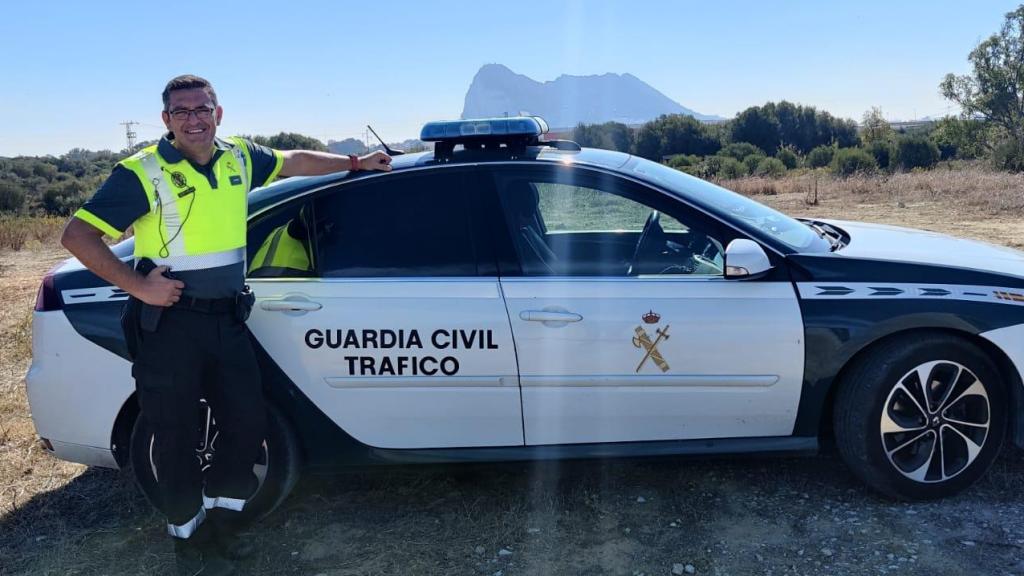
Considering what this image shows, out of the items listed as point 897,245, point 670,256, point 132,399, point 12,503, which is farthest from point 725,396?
point 12,503

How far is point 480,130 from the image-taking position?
3.45 metres

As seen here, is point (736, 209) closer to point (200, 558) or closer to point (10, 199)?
point (200, 558)

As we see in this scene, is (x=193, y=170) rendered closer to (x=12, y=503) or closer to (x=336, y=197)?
(x=336, y=197)

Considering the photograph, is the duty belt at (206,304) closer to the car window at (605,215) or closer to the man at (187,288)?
the man at (187,288)

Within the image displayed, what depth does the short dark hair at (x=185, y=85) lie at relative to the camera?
2807 mm

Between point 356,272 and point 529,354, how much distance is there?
787mm

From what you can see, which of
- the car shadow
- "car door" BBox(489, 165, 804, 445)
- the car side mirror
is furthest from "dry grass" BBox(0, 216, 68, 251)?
the car side mirror

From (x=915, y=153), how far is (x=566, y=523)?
31.1m

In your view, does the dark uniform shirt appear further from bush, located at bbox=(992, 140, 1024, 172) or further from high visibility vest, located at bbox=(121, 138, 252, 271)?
bush, located at bbox=(992, 140, 1024, 172)

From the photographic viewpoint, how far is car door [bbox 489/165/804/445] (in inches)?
123

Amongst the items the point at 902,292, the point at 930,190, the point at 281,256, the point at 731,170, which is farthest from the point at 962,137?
the point at 281,256

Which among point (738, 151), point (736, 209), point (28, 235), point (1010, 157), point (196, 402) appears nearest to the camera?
point (196, 402)

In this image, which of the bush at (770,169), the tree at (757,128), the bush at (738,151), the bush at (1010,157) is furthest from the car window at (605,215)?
the tree at (757,128)

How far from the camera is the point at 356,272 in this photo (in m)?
3.26
